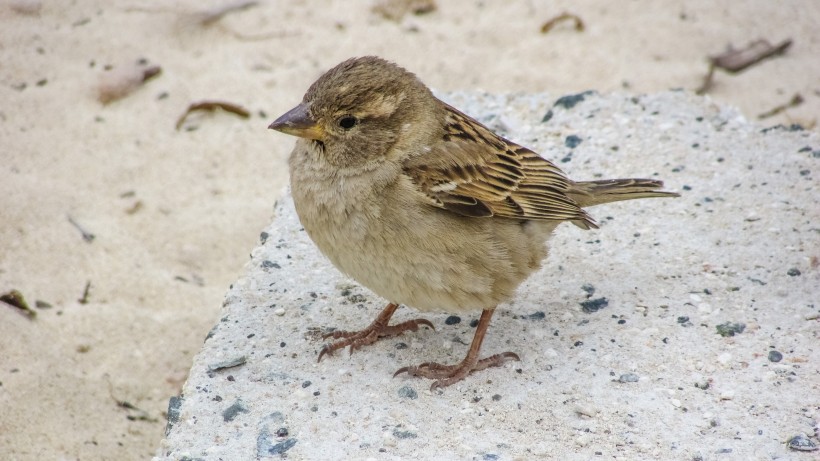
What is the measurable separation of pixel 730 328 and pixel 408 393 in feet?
4.47

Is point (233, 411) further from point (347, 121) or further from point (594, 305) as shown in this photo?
point (594, 305)

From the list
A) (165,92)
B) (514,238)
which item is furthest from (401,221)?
(165,92)

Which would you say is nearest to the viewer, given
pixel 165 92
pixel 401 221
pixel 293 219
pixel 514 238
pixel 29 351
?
pixel 401 221

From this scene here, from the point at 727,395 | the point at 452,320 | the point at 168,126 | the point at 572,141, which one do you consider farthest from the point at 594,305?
the point at 168,126

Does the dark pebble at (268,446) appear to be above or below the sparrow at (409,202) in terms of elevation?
below

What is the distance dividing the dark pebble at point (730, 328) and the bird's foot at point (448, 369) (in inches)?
35.9

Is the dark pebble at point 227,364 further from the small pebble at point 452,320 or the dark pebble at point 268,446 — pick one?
the small pebble at point 452,320

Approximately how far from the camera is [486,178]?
13.1 ft

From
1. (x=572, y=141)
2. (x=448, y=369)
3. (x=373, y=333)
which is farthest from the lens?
(x=572, y=141)

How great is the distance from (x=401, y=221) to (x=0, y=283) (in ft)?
7.90

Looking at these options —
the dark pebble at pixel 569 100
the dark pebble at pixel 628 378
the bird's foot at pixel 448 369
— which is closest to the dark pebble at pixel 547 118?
the dark pebble at pixel 569 100

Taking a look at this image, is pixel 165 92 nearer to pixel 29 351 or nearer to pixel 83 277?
pixel 83 277

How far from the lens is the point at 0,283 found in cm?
499

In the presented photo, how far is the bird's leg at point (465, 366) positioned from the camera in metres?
3.94
